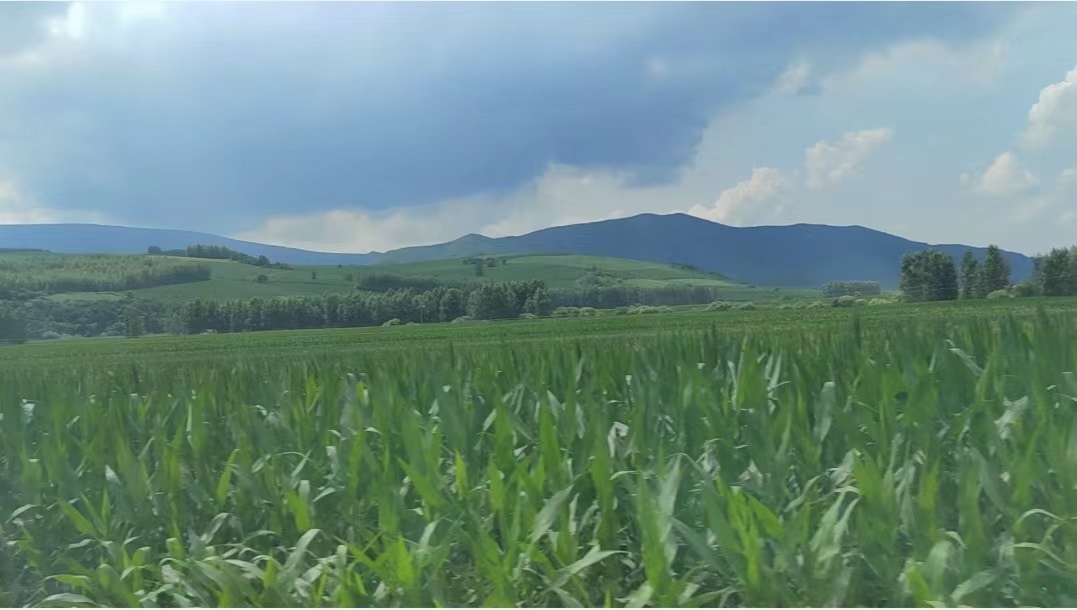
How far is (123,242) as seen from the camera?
5203 mm

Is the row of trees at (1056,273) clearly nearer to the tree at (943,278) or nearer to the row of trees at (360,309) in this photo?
the tree at (943,278)

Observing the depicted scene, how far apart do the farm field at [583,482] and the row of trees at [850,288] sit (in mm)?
2392

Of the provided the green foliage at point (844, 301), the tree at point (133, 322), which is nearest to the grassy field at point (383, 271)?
the tree at point (133, 322)

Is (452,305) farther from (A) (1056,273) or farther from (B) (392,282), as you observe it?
(A) (1056,273)

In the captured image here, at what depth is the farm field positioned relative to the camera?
5.45 feet

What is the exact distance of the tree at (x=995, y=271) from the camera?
179 inches

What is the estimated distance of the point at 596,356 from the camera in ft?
12.0

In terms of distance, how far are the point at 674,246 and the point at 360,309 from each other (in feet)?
10.6

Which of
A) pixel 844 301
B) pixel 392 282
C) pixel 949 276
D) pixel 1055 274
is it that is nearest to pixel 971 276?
pixel 949 276

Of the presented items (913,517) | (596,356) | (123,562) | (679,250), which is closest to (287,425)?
(123,562)

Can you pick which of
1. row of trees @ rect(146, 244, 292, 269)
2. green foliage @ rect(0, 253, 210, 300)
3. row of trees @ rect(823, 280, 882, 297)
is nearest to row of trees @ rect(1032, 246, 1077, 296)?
row of trees @ rect(823, 280, 882, 297)

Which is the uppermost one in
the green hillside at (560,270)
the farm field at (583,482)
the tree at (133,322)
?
the green hillside at (560,270)

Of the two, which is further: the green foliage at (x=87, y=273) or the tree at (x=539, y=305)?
the tree at (x=539, y=305)

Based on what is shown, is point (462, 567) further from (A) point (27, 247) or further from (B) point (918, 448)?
(A) point (27, 247)
